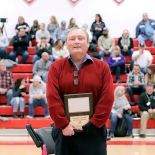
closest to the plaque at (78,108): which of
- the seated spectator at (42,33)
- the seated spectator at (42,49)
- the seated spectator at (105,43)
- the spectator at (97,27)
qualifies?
the seated spectator at (42,49)

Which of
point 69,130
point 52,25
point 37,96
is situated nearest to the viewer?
point 69,130

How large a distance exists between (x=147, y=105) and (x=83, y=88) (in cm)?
661

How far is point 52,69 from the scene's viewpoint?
3.12m

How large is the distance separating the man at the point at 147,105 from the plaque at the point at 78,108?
6.37 metres

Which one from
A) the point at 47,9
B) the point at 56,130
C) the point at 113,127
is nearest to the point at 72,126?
the point at 56,130

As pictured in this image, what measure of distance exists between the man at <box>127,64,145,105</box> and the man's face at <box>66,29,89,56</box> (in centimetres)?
710

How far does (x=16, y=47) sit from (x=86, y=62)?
931cm

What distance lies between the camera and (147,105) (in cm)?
944

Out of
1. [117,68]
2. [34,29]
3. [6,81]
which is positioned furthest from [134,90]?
[34,29]

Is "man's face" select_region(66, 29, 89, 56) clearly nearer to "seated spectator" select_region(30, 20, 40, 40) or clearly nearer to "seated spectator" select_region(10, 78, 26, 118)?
"seated spectator" select_region(10, 78, 26, 118)

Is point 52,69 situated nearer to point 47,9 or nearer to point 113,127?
point 113,127

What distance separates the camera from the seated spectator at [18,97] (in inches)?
379

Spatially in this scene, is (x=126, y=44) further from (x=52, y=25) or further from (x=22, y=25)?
(x=22, y=25)

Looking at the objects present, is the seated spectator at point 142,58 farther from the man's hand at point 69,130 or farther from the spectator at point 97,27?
the man's hand at point 69,130
